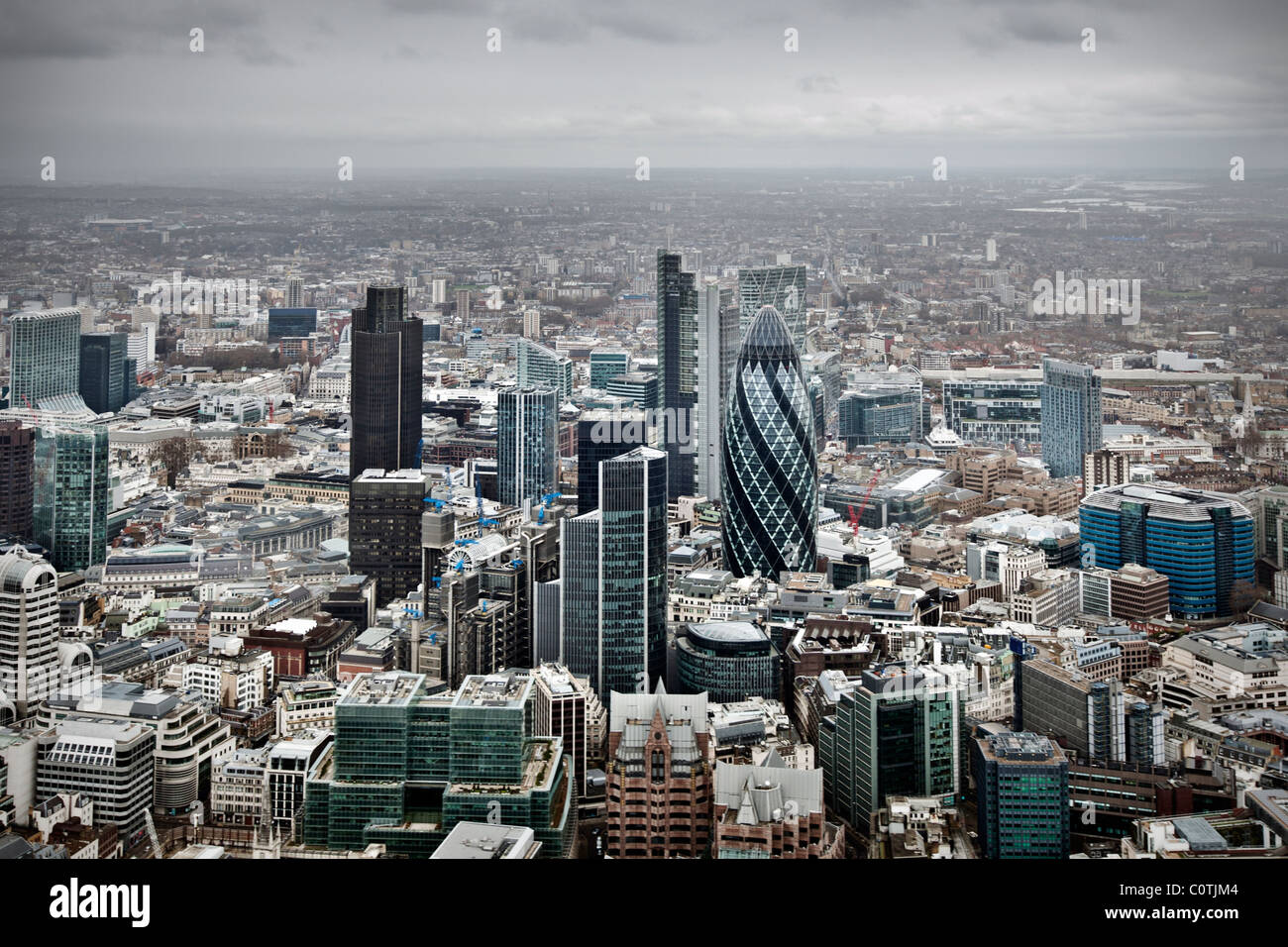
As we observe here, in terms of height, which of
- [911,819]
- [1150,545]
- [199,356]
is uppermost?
[199,356]

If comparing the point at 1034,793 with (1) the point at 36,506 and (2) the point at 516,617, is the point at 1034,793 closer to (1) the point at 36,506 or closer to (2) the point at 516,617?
(2) the point at 516,617

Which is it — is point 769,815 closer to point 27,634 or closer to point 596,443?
point 27,634


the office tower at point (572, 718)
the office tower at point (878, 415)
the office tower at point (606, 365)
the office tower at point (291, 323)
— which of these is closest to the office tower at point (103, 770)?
the office tower at point (572, 718)

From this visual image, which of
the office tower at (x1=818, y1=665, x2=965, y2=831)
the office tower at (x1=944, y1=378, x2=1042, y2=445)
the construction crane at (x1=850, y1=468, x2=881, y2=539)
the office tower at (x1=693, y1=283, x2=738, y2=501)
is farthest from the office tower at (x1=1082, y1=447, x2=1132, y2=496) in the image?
the office tower at (x1=818, y1=665, x2=965, y2=831)

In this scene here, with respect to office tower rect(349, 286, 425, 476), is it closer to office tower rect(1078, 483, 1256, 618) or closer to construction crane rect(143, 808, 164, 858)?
office tower rect(1078, 483, 1256, 618)

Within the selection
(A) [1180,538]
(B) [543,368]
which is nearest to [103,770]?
(A) [1180,538]
